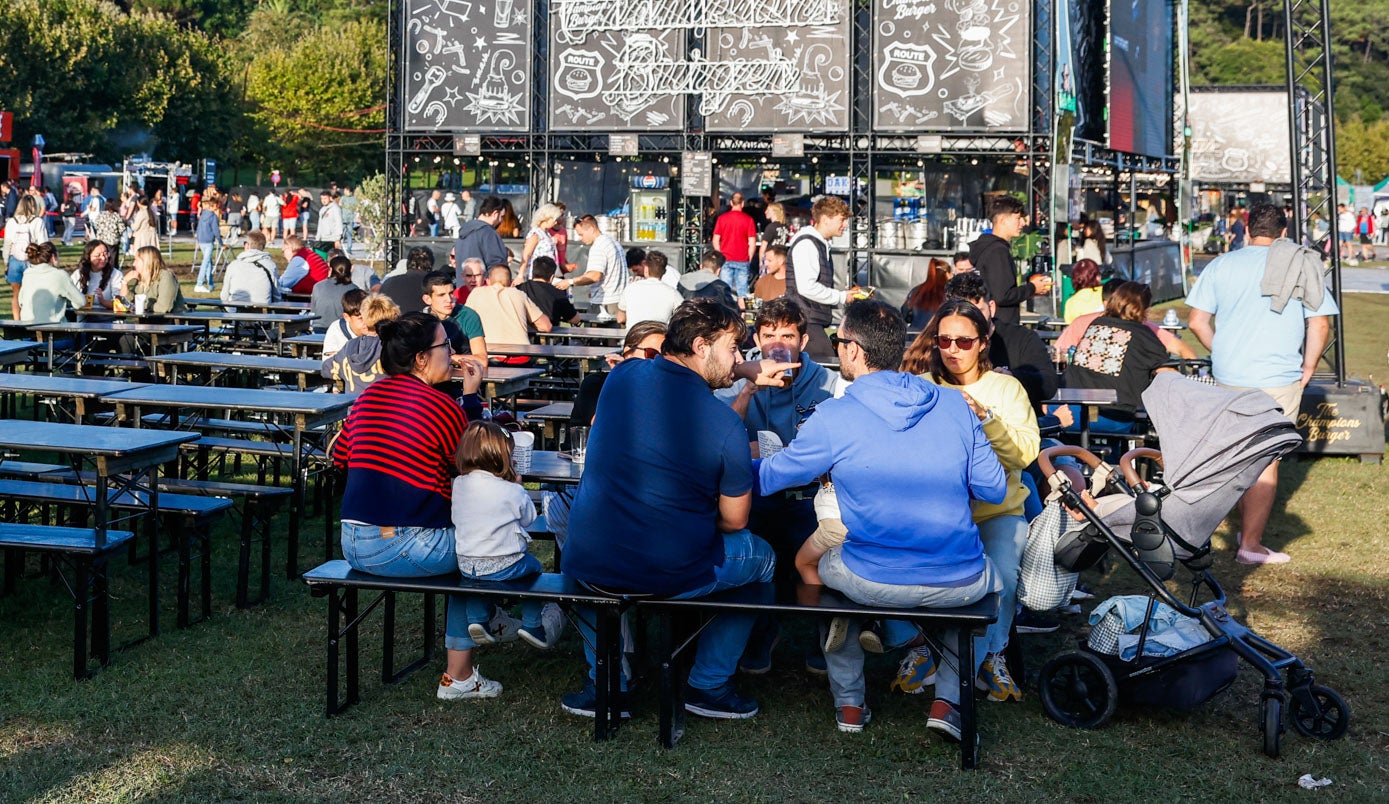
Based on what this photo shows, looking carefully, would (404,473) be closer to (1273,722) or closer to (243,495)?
(243,495)

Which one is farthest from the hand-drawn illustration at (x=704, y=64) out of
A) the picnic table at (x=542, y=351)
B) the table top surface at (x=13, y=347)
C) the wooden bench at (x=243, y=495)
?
the wooden bench at (x=243, y=495)

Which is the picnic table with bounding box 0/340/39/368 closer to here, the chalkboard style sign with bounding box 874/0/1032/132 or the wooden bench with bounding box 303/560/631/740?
the wooden bench with bounding box 303/560/631/740

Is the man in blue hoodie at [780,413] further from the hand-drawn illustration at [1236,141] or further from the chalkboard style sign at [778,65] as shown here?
the hand-drawn illustration at [1236,141]

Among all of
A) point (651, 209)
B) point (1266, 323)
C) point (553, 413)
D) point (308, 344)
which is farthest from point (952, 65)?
point (553, 413)

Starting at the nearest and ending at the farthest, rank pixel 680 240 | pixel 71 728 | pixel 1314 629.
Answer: pixel 71 728, pixel 1314 629, pixel 680 240

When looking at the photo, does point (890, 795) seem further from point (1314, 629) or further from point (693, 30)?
point (693, 30)

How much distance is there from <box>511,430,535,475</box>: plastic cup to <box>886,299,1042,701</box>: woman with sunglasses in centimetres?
157

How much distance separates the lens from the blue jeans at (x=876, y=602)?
15.3 feet

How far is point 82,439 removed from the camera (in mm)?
5566

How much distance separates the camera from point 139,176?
125 ft

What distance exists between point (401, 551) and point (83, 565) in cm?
135

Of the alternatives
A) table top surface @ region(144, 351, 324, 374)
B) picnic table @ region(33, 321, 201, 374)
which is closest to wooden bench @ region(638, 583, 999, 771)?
table top surface @ region(144, 351, 324, 374)

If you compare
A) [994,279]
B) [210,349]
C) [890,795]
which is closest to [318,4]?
[210,349]

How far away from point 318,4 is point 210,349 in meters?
61.4
